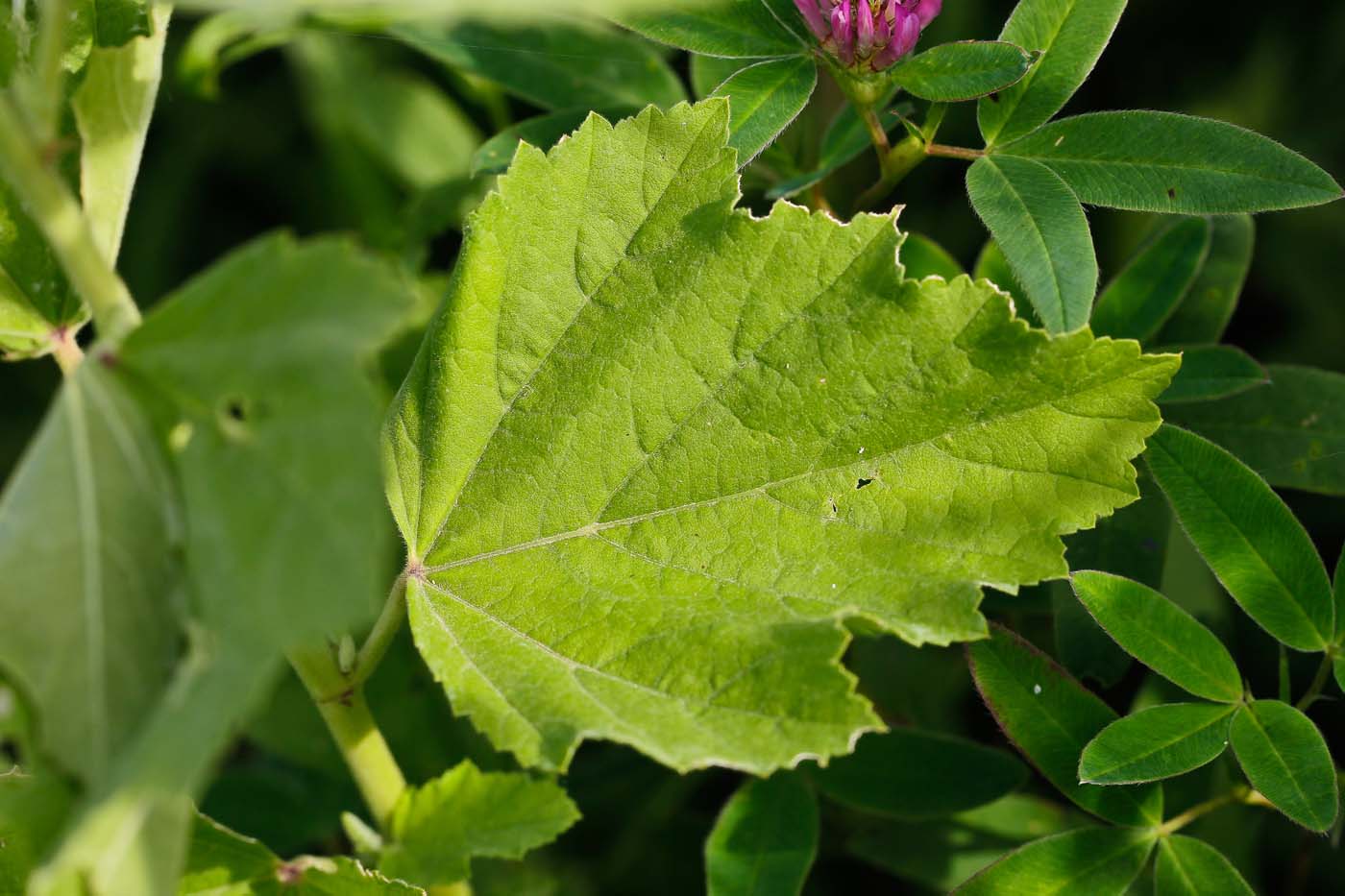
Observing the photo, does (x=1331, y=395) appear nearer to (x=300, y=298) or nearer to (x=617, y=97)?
(x=617, y=97)

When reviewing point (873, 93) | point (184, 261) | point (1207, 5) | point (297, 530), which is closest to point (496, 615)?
point (297, 530)

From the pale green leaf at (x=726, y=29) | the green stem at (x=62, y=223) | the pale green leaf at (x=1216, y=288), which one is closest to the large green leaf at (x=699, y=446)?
the pale green leaf at (x=726, y=29)

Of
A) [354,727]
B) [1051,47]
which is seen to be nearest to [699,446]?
[354,727]

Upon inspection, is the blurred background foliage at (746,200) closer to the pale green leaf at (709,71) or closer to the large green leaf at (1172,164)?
the pale green leaf at (709,71)

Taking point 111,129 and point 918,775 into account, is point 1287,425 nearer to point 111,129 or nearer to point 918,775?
point 918,775

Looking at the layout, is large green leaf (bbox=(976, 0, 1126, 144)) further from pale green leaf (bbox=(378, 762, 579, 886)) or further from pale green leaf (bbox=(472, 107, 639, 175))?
pale green leaf (bbox=(378, 762, 579, 886))

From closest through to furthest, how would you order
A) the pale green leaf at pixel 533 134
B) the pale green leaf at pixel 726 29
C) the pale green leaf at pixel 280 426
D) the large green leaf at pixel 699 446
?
1. the pale green leaf at pixel 280 426
2. the large green leaf at pixel 699 446
3. the pale green leaf at pixel 726 29
4. the pale green leaf at pixel 533 134

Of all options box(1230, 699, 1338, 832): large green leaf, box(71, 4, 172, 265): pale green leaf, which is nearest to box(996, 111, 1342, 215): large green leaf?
box(1230, 699, 1338, 832): large green leaf
